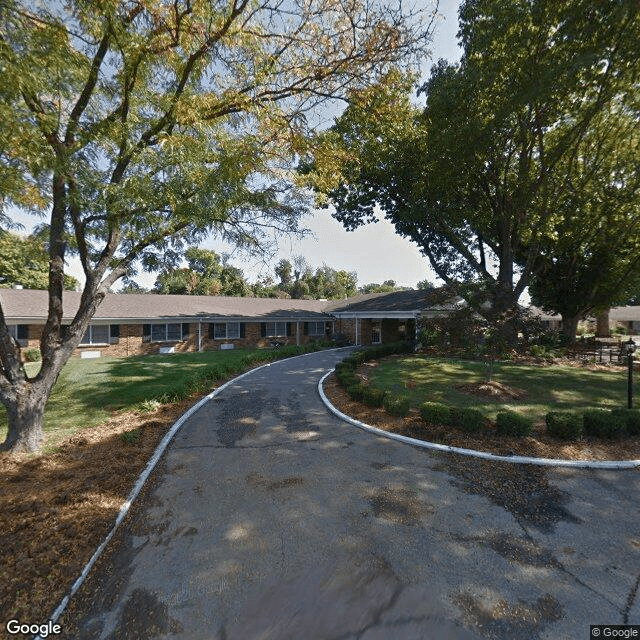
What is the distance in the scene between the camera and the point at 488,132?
11.8 m

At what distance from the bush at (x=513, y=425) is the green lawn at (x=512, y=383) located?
1.73 m

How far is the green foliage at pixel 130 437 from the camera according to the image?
7316 mm

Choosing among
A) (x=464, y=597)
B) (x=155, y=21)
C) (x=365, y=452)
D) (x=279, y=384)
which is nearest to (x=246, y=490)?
(x=365, y=452)

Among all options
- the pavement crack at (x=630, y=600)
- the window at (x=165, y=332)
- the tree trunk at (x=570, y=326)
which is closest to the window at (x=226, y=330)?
the window at (x=165, y=332)

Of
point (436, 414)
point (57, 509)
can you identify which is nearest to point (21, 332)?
point (57, 509)

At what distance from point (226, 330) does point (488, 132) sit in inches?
813

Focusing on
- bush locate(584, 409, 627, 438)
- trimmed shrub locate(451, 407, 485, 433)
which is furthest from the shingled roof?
bush locate(584, 409, 627, 438)

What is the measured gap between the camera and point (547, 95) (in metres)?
9.62

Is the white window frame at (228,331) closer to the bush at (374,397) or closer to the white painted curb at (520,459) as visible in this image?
the bush at (374,397)

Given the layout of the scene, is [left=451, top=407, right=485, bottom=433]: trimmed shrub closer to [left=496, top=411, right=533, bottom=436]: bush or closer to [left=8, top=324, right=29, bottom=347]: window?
[left=496, top=411, right=533, bottom=436]: bush

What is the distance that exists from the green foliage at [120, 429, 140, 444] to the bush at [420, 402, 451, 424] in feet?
21.8

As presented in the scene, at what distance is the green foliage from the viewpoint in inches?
288

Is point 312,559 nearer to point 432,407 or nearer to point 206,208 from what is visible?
point 432,407

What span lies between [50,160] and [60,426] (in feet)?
20.8
